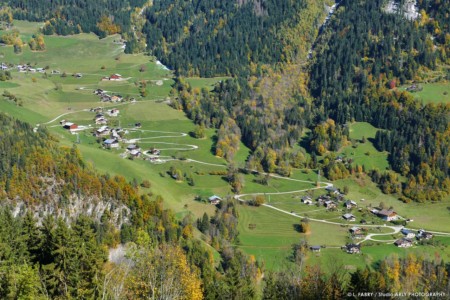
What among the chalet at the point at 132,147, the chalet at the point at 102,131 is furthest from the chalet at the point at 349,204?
the chalet at the point at 102,131

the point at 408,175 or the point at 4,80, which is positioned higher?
the point at 4,80

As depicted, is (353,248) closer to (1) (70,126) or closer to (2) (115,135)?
(2) (115,135)

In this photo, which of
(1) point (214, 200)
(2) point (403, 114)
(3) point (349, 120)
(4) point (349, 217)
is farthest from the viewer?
(3) point (349, 120)

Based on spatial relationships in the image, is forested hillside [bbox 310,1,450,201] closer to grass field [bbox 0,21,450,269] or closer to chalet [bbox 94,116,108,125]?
grass field [bbox 0,21,450,269]

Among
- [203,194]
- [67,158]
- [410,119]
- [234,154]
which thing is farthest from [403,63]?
[67,158]

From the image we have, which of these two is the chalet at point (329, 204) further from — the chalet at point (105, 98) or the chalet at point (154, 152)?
the chalet at point (105, 98)

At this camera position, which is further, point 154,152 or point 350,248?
point 154,152

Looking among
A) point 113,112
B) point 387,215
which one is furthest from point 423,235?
point 113,112

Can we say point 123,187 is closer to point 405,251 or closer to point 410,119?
point 405,251
